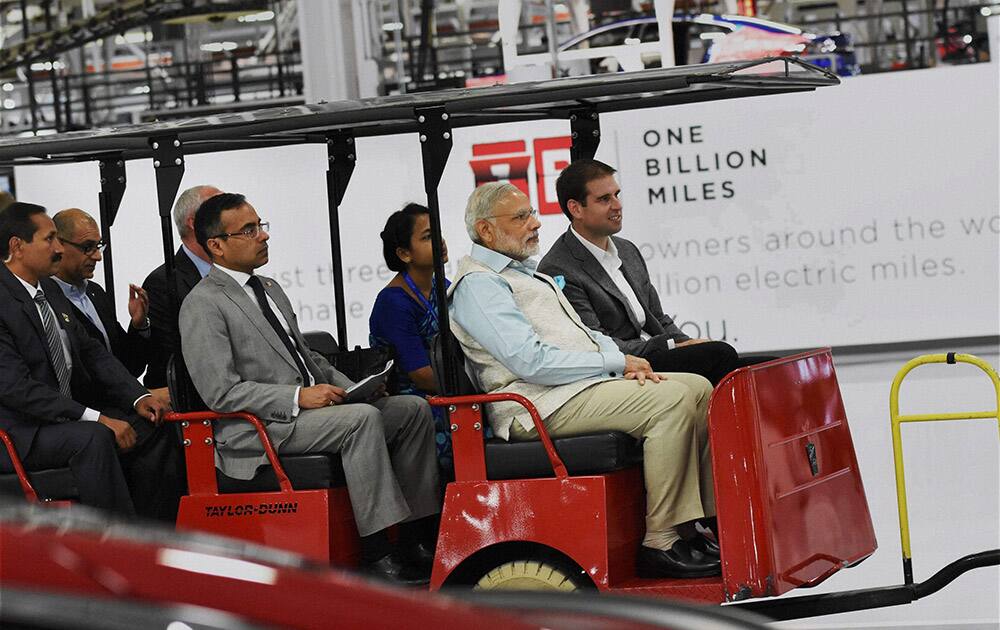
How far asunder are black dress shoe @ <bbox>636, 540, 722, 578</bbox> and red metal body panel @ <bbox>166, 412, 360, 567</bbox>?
3.51 feet

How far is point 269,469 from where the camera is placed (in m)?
5.21

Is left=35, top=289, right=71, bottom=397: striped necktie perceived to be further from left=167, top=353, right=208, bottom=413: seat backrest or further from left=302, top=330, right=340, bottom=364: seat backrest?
left=302, top=330, right=340, bottom=364: seat backrest

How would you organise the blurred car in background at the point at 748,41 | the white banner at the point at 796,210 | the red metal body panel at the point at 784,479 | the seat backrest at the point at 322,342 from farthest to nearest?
the blurred car in background at the point at 748,41, the white banner at the point at 796,210, the seat backrest at the point at 322,342, the red metal body panel at the point at 784,479

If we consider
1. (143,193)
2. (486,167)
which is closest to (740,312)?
(486,167)

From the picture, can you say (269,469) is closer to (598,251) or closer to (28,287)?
(28,287)

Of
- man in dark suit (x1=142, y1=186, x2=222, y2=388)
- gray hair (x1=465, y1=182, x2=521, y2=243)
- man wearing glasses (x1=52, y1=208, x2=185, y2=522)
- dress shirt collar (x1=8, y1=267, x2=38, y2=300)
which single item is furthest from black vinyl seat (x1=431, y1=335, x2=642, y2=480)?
dress shirt collar (x1=8, y1=267, x2=38, y2=300)

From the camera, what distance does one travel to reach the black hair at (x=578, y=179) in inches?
220

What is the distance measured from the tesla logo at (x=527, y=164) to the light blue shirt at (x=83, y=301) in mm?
6877

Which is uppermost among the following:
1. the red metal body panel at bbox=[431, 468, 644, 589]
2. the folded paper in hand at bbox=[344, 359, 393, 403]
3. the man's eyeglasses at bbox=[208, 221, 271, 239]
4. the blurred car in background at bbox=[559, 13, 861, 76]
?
the blurred car in background at bbox=[559, 13, 861, 76]

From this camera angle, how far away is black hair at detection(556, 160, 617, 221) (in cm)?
559

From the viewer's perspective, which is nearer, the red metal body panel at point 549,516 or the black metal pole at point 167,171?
the red metal body panel at point 549,516

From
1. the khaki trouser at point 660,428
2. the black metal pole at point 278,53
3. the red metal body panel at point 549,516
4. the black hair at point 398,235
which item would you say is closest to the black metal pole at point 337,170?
the black hair at point 398,235

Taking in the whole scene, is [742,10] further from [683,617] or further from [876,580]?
[683,617]

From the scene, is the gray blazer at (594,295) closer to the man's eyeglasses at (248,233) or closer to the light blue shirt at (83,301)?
the man's eyeglasses at (248,233)
